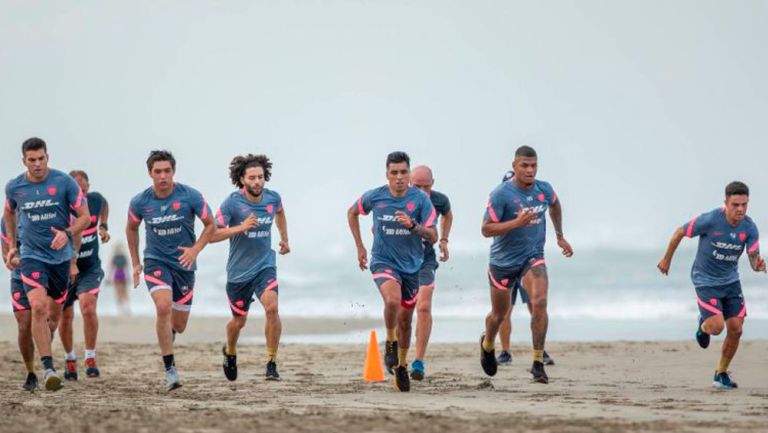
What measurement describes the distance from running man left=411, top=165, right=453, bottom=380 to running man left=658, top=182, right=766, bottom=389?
2.55m

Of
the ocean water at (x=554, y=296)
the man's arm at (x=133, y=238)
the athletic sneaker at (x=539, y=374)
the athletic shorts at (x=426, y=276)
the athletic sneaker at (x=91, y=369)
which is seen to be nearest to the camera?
→ the man's arm at (x=133, y=238)

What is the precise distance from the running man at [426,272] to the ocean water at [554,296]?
7.84 metres

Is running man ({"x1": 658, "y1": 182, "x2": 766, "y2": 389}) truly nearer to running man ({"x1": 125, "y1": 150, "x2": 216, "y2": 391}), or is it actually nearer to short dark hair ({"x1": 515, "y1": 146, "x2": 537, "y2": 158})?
short dark hair ({"x1": 515, "y1": 146, "x2": 537, "y2": 158})

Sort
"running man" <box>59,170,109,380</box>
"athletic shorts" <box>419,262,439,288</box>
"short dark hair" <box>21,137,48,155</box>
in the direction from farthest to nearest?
"running man" <box>59,170,109,380</box>, "athletic shorts" <box>419,262,439,288</box>, "short dark hair" <box>21,137,48,155</box>

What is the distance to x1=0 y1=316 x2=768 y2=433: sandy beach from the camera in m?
9.76

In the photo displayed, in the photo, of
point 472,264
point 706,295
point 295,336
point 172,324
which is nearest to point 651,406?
point 706,295

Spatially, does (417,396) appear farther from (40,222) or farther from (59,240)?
(40,222)

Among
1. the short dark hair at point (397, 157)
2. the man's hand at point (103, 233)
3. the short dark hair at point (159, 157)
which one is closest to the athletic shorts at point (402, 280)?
the short dark hair at point (397, 157)

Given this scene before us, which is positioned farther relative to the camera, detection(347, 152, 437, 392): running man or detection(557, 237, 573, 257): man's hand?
detection(557, 237, 573, 257): man's hand

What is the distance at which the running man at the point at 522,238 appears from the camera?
13750mm

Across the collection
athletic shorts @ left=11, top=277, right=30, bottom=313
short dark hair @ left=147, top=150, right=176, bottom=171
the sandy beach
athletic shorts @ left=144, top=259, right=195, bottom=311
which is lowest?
the sandy beach

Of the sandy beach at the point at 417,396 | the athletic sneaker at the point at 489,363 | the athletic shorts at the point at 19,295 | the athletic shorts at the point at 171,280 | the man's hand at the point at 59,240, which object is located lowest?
the sandy beach at the point at 417,396

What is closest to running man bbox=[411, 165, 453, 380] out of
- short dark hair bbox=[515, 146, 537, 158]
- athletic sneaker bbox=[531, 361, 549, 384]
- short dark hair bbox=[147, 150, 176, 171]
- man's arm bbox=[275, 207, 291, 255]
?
athletic sneaker bbox=[531, 361, 549, 384]

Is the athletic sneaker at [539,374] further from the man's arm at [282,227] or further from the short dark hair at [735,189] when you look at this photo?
the man's arm at [282,227]
